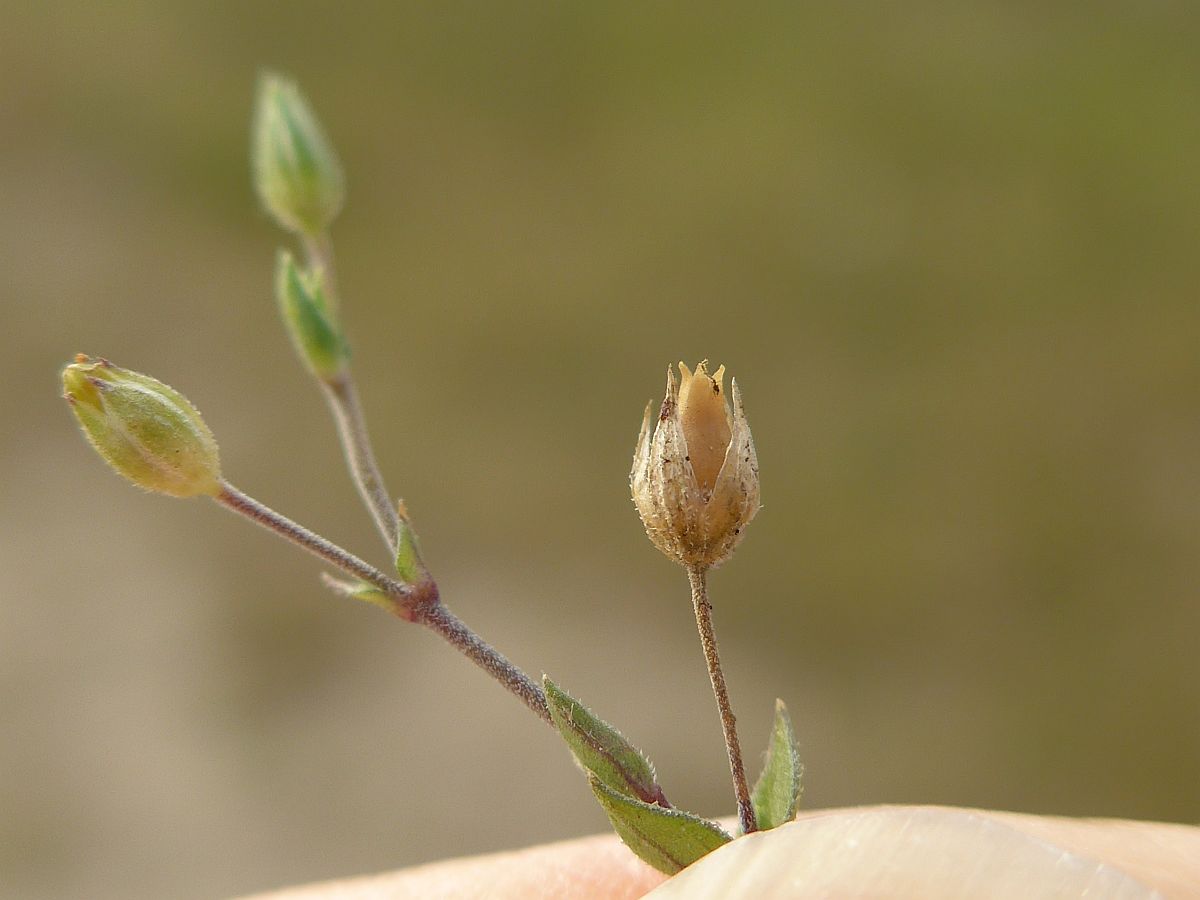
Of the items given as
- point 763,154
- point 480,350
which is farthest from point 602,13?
point 480,350

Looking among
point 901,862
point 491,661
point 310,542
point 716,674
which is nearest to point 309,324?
point 310,542

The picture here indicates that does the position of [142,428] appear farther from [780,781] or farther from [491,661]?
[780,781]

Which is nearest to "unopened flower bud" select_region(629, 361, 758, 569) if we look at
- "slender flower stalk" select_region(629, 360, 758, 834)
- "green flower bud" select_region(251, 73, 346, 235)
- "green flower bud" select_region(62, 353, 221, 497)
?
"slender flower stalk" select_region(629, 360, 758, 834)

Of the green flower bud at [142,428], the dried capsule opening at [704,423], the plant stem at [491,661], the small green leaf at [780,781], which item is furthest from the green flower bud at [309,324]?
the small green leaf at [780,781]

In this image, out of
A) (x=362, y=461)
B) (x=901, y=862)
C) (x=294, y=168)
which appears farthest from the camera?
(x=294, y=168)

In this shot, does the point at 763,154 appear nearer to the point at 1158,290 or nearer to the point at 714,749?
the point at 1158,290

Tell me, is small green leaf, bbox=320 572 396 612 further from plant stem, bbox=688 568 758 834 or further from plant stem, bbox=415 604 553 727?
plant stem, bbox=688 568 758 834
